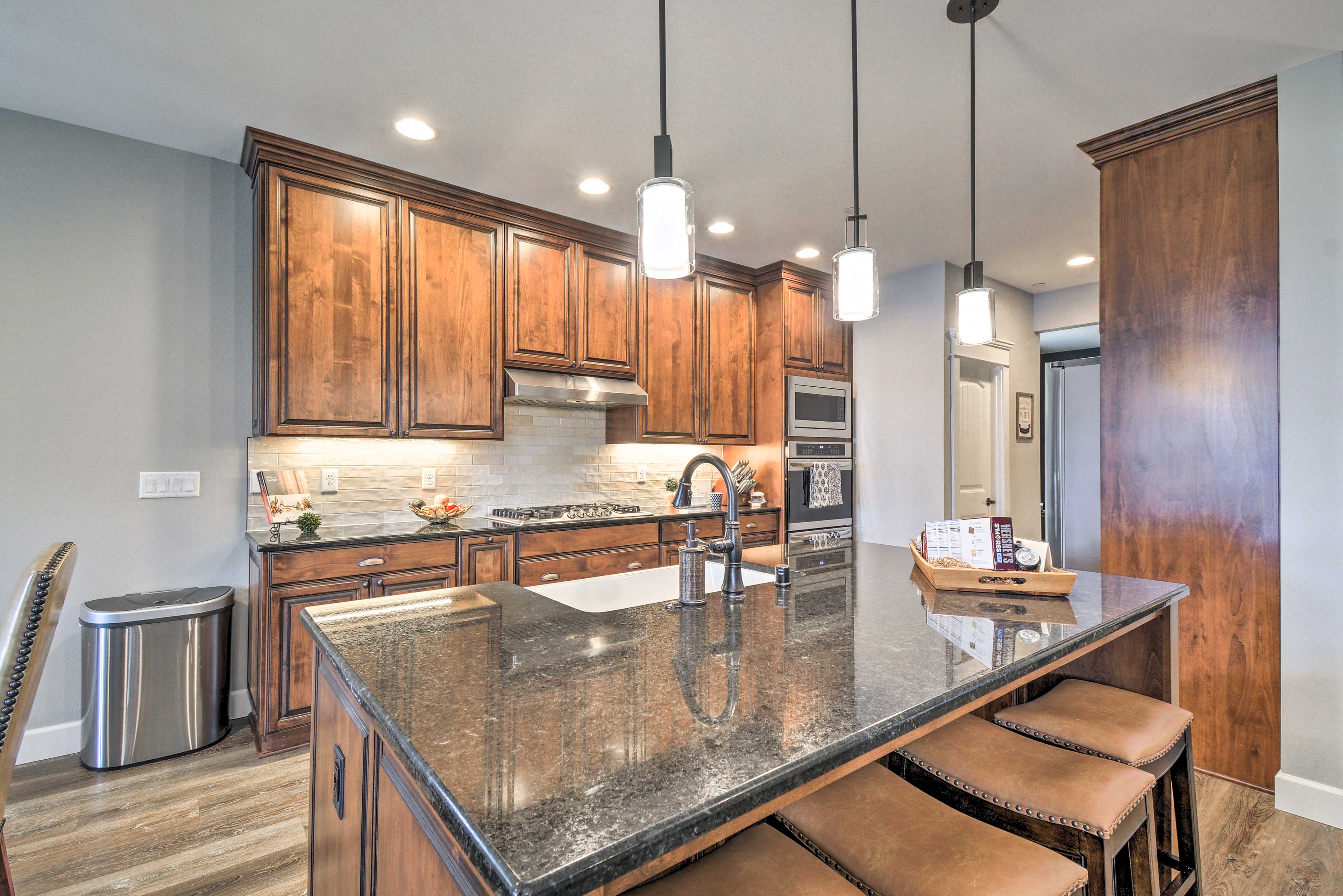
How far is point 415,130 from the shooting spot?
2750 millimetres

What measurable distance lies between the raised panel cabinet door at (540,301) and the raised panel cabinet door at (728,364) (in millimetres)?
1078

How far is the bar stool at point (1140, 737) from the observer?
53.3 inches

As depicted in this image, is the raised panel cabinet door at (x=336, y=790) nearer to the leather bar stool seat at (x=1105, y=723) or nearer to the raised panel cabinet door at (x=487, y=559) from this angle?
the leather bar stool seat at (x=1105, y=723)

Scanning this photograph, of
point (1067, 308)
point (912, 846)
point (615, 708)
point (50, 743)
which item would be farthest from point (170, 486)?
point (1067, 308)

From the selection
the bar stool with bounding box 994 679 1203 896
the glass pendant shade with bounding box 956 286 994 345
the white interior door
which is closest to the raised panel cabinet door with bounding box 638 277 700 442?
the white interior door

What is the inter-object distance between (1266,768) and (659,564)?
272 cm

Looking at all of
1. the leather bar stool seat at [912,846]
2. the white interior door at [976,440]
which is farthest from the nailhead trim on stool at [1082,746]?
the white interior door at [976,440]

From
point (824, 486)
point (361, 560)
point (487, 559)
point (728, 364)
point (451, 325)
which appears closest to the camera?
point (361, 560)

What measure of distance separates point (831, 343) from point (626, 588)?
11.6 feet

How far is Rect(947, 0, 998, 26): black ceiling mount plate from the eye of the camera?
6.53 feet

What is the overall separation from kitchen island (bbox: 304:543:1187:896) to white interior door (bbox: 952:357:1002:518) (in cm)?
318

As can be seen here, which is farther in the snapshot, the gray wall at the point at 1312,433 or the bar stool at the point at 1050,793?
the gray wall at the point at 1312,433

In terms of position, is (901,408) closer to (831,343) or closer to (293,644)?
(831,343)

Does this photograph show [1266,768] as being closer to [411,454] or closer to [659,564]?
[659,564]
